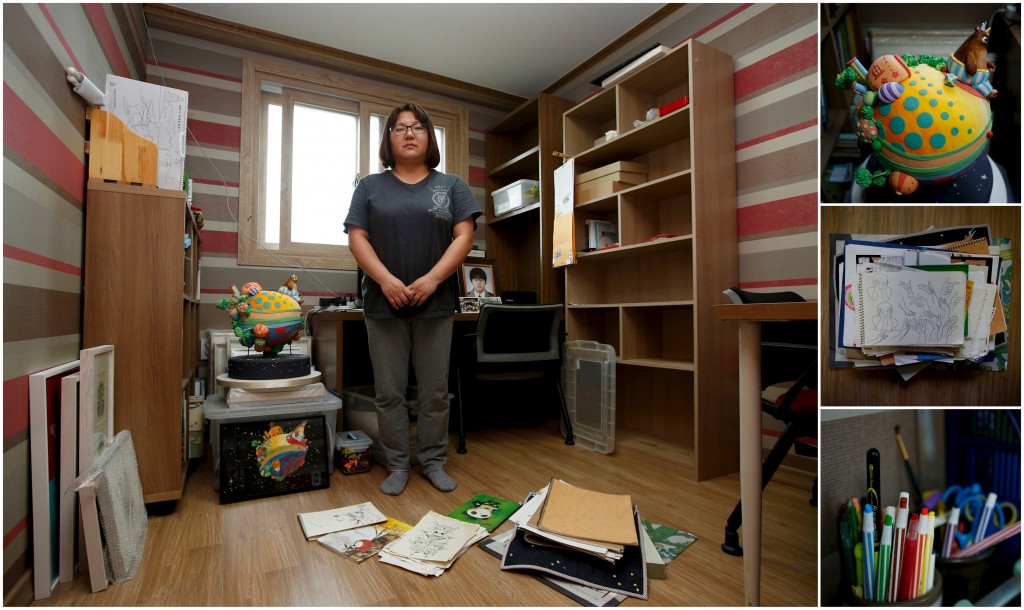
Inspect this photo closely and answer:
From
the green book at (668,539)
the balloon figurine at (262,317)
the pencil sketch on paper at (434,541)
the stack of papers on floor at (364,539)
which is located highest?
the balloon figurine at (262,317)

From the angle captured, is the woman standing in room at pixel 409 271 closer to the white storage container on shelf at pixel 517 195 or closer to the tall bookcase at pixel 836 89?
the white storage container on shelf at pixel 517 195

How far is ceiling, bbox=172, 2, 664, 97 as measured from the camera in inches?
102

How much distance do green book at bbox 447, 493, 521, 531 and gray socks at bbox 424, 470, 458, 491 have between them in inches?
5.0

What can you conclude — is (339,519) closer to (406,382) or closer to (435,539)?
(435,539)

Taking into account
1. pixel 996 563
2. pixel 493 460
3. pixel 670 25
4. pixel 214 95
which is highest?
pixel 670 25

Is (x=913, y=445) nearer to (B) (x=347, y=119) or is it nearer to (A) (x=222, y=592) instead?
(A) (x=222, y=592)

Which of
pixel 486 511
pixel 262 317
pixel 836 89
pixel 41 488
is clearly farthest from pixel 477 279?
pixel 836 89

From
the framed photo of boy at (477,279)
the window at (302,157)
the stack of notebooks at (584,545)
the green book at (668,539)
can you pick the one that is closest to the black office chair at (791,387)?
the green book at (668,539)

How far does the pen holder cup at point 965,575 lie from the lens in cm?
50

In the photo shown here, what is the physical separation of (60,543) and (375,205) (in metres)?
→ 1.30

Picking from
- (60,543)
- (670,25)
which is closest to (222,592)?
(60,543)

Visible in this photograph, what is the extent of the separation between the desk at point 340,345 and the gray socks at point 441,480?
612 millimetres

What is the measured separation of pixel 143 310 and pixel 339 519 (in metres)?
0.86

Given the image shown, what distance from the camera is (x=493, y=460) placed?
225 centimetres
